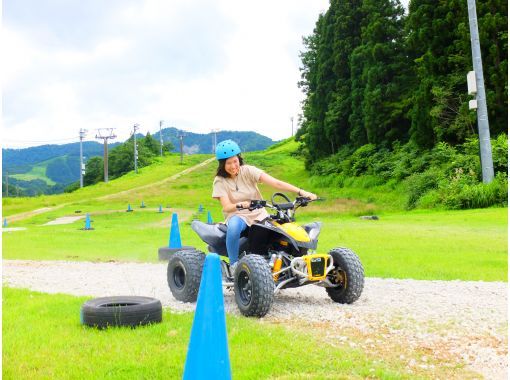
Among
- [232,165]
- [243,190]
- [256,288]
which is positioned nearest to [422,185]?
[243,190]

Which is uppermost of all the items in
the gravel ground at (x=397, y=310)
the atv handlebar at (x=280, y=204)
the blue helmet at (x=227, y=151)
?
the blue helmet at (x=227, y=151)

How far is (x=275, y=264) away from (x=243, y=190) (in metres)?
1.02

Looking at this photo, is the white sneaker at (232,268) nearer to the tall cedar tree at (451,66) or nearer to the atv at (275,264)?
the atv at (275,264)

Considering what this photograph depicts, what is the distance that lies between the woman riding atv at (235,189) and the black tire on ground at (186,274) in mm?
477

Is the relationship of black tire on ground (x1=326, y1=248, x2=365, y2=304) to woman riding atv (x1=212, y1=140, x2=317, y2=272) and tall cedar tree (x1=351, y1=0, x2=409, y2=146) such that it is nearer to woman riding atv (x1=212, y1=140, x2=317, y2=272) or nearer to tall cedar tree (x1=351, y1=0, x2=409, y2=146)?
woman riding atv (x1=212, y1=140, x2=317, y2=272)

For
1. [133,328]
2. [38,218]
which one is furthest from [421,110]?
[133,328]

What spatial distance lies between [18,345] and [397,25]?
119ft

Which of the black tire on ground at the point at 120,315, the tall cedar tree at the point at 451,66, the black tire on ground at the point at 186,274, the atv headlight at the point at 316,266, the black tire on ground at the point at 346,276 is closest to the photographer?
the black tire on ground at the point at 120,315

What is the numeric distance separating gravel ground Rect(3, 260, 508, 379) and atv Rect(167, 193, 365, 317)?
0.24 metres

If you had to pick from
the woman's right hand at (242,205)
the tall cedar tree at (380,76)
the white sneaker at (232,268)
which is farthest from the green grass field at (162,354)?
the tall cedar tree at (380,76)

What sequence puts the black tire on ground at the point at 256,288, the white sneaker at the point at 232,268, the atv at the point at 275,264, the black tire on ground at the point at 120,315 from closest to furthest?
Answer: 1. the black tire on ground at the point at 120,315
2. the black tire on ground at the point at 256,288
3. the atv at the point at 275,264
4. the white sneaker at the point at 232,268

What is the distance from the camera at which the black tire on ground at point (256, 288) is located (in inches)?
246

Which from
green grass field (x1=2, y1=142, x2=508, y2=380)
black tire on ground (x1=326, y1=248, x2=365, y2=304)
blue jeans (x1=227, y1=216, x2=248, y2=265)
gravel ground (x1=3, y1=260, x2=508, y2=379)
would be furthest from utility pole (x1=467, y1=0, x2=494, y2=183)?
blue jeans (x1=227, y1=216, x2=248, y2=265)

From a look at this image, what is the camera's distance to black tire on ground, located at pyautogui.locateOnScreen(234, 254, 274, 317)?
20.5ft
